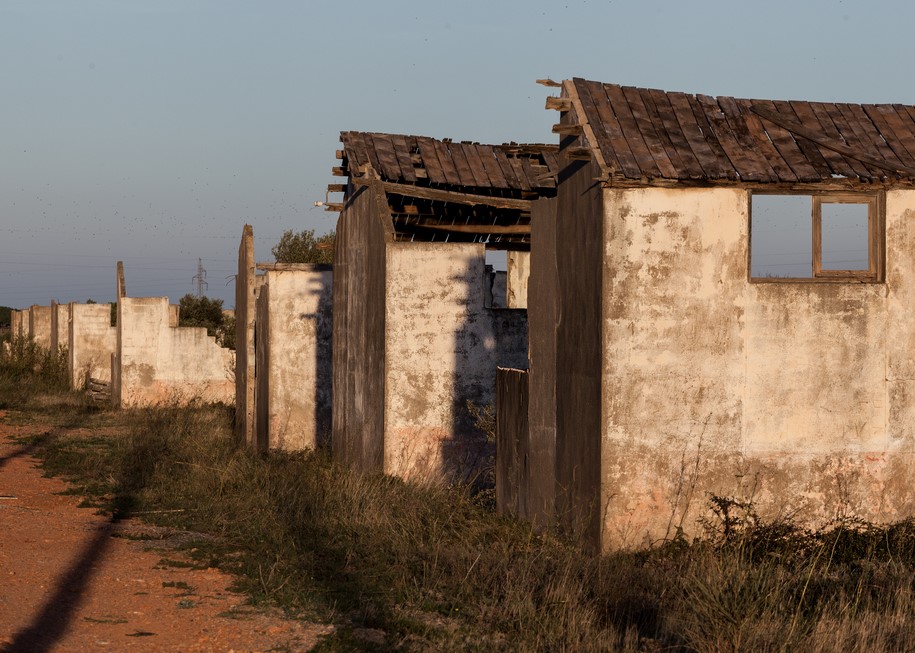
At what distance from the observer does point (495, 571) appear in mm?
8523

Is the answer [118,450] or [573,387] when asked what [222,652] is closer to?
[573,387]

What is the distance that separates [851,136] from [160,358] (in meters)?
19.2

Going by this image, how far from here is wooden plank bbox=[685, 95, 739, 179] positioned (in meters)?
9.66

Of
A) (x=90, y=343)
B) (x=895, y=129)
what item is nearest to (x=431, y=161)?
(x=895, y=129)

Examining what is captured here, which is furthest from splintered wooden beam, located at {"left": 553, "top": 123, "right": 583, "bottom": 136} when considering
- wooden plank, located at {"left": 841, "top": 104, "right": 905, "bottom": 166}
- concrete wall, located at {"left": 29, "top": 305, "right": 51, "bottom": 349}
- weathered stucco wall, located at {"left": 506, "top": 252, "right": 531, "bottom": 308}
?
concrete wall, located at {"left": 29, "top": 305, "right": 51, "bottom": 349}

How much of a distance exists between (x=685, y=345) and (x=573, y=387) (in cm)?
114

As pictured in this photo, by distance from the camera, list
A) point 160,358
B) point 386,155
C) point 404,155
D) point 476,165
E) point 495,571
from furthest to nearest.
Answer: point 160,358 → point 476,165 → point 404,155 → point 386,155 → point 495,571

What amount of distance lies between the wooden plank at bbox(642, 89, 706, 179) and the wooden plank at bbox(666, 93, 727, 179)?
3 cm

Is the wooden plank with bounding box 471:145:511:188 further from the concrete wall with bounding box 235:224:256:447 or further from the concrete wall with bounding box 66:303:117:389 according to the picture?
the concrete wall with bounding box 66:303:117:389

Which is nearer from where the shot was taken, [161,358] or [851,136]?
[851,136]

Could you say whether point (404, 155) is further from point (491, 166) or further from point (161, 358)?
point (161, 358)

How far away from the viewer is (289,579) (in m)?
8.46

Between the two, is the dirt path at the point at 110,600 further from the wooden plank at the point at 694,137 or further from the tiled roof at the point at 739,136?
the wooden plank at the point at 694,137

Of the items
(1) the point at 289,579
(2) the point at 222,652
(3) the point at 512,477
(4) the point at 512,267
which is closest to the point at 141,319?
(4) the point at 512,267
